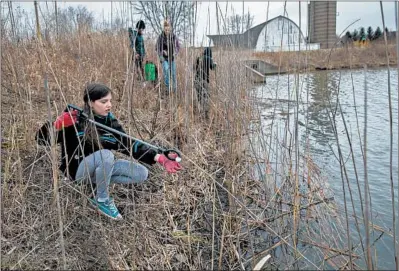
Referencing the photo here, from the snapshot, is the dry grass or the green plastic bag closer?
the dry grass

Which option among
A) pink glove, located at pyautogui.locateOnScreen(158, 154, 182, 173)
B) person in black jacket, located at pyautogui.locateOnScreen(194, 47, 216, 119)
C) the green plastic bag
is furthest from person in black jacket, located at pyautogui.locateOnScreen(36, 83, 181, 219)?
the green plastic bag

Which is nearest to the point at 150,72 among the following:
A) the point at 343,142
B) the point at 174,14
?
the point at 174,14

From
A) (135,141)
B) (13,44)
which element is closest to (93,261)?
(135,141)

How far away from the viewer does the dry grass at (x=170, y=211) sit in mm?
1466

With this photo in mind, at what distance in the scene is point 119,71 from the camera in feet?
12.7

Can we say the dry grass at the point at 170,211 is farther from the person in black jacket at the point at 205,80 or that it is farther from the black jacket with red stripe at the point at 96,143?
the person in black jacket at the point at 205,80

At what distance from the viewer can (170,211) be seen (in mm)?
2023

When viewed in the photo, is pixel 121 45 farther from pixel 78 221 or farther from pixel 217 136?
pixel 78 221

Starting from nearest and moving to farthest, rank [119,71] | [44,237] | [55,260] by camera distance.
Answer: [55,260] < [44,237] < [119,71]

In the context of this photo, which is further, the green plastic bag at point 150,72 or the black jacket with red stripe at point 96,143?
the green plastic bag at point 150,72

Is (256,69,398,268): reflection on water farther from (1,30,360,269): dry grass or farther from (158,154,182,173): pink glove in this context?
(158,154,182,173): pink glove

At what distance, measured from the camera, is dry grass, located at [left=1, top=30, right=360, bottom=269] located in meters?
1.47

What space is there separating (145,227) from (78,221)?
13.2 inches

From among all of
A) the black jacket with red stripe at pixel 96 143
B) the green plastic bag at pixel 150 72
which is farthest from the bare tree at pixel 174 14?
the black jacket with red stripe at pixel 96 143
